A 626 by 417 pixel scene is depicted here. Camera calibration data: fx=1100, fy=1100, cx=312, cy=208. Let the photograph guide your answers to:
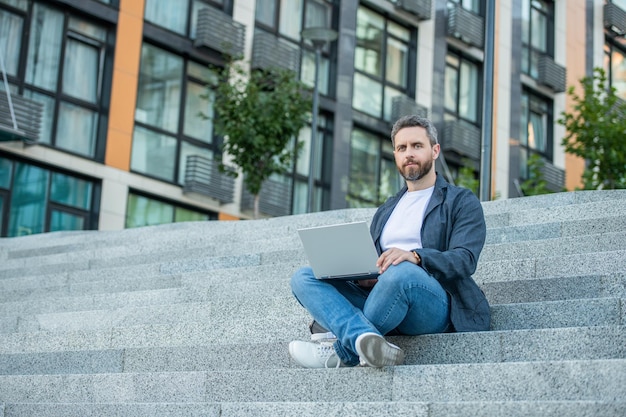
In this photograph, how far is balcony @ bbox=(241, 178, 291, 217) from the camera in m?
23.7

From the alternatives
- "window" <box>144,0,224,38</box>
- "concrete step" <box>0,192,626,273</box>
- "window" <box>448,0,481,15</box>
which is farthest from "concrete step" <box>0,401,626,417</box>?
"window" <box>448,0,481,15</box>

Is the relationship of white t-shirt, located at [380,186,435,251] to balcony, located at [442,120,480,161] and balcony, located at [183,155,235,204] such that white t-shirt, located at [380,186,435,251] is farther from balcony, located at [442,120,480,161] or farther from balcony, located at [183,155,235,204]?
balcony, located at [442,120,480,161]

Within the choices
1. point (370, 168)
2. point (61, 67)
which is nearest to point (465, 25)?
point (370, 168)

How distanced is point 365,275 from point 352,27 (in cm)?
2181

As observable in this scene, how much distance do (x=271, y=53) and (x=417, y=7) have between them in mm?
5950

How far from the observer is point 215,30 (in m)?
23.1

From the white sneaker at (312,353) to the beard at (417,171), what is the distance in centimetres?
107

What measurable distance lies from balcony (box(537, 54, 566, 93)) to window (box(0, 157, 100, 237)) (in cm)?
1568

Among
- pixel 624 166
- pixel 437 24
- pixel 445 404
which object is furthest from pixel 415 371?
pixel 437 24

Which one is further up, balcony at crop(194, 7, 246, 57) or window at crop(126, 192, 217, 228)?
balcony at crop(194, 7, 246, 57)

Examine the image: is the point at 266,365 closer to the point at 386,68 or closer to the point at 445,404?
the point at 445,404

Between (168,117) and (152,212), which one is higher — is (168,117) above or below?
above

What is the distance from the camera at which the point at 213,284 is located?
28.3ft

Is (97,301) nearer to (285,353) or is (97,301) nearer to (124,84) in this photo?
(285,353)
